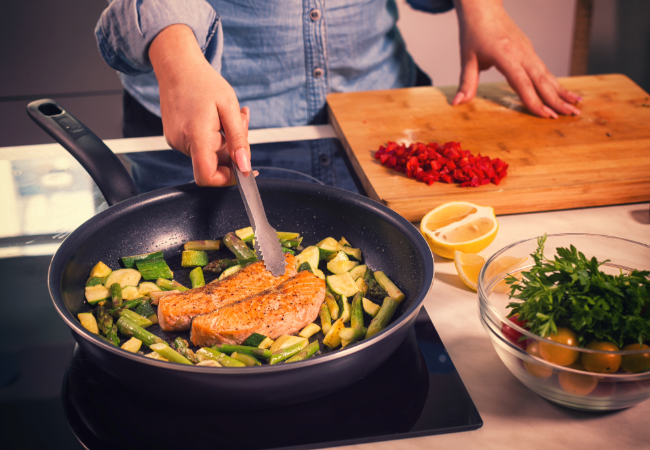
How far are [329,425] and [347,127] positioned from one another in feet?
4.44

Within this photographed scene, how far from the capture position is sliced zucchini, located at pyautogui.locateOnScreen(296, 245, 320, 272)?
1413mm

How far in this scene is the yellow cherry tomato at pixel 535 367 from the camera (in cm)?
91

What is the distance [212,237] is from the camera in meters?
1.56

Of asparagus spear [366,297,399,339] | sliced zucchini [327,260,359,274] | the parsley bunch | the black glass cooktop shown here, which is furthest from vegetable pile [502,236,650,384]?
sliced zucchini [327,260,359,274]

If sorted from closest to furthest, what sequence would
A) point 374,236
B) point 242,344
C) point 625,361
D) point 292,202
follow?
point 625,361 → point 242,344 → point 374,236 → point 292,202

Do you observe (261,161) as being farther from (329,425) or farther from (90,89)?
(90,89)

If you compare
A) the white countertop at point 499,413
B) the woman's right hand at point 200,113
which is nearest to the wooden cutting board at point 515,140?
the white countertop at point 499,413

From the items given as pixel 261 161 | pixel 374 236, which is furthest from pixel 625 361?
pixel 261 161

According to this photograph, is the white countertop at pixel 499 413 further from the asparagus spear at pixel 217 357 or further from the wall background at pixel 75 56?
the wall background at pixel 75 56

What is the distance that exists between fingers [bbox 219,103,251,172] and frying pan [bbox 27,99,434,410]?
182mm

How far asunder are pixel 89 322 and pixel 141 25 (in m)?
0.96

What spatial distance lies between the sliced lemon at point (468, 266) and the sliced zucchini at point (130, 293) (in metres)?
0.81

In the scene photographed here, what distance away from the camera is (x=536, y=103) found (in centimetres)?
215

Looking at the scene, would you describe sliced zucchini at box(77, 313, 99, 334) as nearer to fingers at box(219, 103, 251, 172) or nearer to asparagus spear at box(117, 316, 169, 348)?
asparagus spear at box(117, 316, 169, 348)
